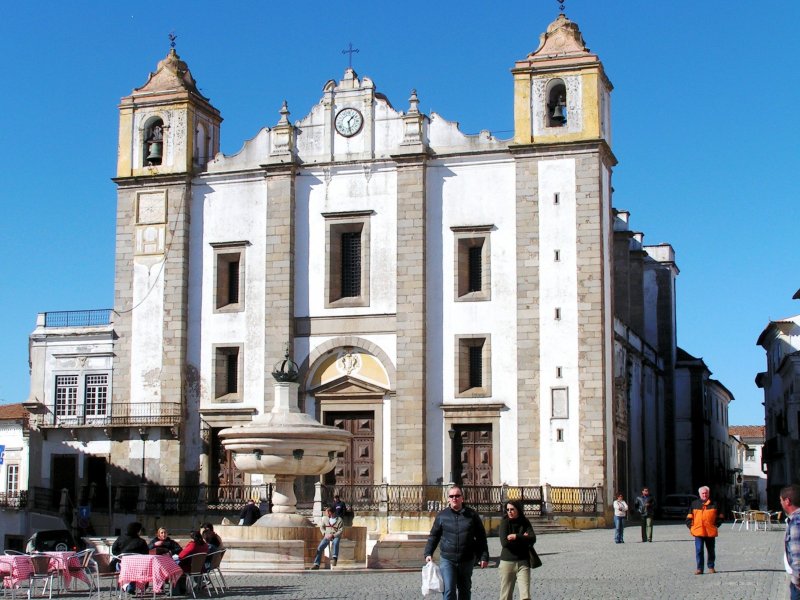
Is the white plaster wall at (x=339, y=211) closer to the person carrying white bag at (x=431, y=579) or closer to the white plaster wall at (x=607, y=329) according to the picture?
the white plaster wall at (x=607, y=329)

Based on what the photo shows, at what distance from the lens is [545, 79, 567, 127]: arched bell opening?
127ft

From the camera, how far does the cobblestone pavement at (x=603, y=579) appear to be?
58.3ft

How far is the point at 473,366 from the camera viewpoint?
127 ft

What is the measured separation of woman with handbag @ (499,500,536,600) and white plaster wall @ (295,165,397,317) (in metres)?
24.8

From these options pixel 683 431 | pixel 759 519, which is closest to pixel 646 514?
pixel 759 519

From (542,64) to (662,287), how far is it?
18981 mm

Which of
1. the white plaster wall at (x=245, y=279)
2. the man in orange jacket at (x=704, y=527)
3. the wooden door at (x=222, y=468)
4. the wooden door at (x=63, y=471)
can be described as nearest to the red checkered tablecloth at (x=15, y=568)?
the man in orange jacket at (x=704, y=527)

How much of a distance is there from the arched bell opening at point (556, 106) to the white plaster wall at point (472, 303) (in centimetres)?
171

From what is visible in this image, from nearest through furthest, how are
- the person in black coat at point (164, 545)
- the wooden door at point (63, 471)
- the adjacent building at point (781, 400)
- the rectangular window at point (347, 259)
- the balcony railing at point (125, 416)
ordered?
the person in black coat at point (164, 545), the rectangular window at point (347, 259), the balcony railing at point (125, 416), the wooden door at point (63, 471), the adjacent building at point (781, 400)

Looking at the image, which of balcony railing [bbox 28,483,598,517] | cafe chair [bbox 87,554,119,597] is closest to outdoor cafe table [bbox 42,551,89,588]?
cafe chair [bbox 87,554,119,597]

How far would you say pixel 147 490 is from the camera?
39.7m

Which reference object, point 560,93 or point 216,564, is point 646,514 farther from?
point 560,93

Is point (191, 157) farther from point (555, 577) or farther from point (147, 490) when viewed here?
point (555, 577)

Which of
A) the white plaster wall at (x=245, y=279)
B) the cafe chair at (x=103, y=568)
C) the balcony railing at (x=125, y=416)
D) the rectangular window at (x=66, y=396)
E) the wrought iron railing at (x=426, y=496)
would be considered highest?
the white plaster wall at (x=245, y=279)
